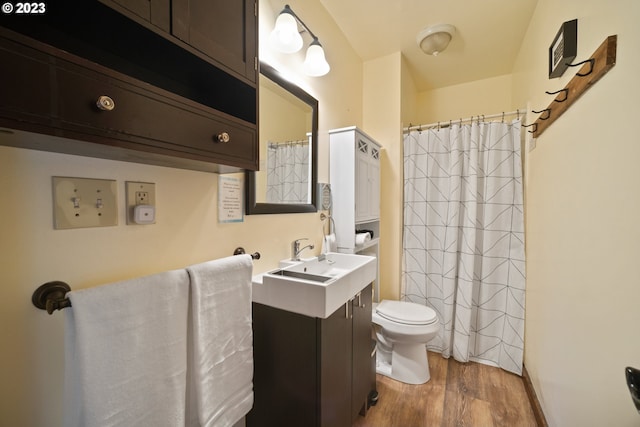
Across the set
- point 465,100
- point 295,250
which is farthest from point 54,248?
point 465,100

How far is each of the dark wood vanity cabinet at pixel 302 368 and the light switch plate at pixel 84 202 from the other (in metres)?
0.71

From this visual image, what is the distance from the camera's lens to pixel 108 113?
0.51 meters

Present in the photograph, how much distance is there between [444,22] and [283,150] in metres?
1.67

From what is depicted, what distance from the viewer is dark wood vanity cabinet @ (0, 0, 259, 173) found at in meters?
0.42

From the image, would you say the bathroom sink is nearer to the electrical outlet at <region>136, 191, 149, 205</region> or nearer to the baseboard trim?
the electrical outlet at <region>136, 191, 149, 205</region>

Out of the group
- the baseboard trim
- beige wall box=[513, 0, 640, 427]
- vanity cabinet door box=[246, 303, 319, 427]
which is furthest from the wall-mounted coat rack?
the baseboard trim

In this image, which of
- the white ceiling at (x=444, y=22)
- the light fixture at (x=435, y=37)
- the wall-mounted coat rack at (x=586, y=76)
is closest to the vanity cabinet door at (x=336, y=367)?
the wall-mounted coat rack at (x=586, y=76)

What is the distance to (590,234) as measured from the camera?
94cm

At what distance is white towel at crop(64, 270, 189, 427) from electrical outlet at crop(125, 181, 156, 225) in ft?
0.69

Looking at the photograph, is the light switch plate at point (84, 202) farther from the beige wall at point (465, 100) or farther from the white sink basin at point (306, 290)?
the beige wall at point (465, 100)

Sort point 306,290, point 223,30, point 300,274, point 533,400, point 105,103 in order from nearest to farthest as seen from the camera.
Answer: point 105,103 → point 223,30 → point 306,290 → point 300,274 → point 533,400

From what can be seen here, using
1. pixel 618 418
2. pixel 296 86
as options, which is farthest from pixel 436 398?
pixel 296 86

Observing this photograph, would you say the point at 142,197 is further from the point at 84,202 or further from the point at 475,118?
the point at 475,118

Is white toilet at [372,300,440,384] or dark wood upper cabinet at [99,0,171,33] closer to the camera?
dark wood upper cabinet at [99,0,171,33]
